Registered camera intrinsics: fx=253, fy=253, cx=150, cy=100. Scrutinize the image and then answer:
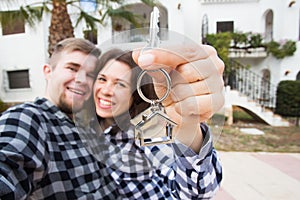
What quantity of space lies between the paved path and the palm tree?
60.6 inches

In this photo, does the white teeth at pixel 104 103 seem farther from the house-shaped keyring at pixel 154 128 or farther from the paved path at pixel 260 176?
the paved path at pixel 260 176

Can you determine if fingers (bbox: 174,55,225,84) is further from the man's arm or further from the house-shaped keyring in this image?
the man's arm

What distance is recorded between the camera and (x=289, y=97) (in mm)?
3990

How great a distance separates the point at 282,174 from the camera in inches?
66.1

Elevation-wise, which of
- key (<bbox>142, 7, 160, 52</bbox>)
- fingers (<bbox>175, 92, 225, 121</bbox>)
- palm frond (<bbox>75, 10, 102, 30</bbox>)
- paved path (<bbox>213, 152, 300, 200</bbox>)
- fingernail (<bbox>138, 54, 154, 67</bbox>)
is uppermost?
palm frond (<bbox>75, 10, 102, 30</bbox>)

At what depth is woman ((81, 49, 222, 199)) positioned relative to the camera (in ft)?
0.75

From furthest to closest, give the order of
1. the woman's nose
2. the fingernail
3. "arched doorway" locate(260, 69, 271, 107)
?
"arched doorway" locate(260, 69, 271, 107)
the woman's nose
the fingernail

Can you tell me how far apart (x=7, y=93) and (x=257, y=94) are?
13.4 ft

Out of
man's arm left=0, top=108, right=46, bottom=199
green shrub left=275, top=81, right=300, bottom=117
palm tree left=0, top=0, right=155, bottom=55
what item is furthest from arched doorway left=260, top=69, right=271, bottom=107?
man's arm left=0, top=108, right=46, bottom=199

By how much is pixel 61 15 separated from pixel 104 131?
2415mm

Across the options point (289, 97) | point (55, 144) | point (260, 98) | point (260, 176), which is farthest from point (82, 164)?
point (289, 97)

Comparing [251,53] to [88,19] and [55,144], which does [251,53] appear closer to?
[88,19]

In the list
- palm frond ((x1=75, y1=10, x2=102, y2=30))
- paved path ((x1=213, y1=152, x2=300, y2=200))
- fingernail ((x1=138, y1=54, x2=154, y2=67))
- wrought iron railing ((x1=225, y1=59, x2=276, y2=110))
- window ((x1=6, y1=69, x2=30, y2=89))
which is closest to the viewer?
fingernail ((x1=138, y1=54, x2=154, y2=67))

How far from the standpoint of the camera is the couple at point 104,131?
0.19m
